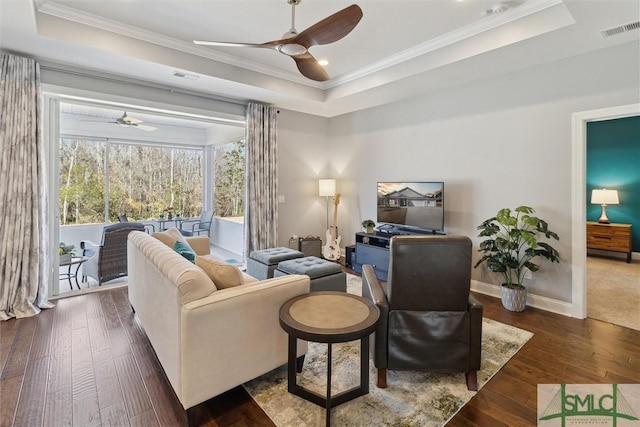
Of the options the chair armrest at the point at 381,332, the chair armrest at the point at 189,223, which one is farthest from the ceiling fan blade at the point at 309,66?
the chair armrest at the point at 189,223

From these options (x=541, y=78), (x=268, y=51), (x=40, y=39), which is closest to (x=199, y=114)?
(x=268, y=51)

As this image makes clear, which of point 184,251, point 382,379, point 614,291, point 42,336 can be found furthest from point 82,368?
point 614,291

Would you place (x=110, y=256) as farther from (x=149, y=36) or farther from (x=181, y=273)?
(x=181, y=273)

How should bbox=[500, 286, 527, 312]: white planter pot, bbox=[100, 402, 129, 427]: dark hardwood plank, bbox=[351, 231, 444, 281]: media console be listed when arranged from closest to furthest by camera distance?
bbox=[100, 402, 129, 427]: dark hardwood plank < bbox=[500, 286, 527, 312]: white planter pot < bbox=[351, 231, 444, 281]: media console

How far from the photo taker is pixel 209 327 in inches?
70.1

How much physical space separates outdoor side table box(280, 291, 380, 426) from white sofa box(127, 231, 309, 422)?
0.60 ft

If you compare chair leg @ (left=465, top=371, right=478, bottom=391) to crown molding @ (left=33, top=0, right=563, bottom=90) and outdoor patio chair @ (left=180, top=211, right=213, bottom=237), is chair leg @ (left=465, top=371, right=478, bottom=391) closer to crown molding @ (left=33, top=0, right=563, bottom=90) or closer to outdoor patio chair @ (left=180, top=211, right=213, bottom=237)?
crown molding @ (left=33, top=0, right=563, bottom=90)

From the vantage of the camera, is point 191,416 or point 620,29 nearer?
point 191,416

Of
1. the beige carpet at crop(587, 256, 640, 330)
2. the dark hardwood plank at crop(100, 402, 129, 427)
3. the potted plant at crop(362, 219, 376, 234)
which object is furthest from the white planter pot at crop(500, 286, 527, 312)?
the dark hardwood plank at crop(100, 402, 129, 427)

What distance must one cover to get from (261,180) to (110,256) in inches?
91.0

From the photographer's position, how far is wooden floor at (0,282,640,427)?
1.85 metres

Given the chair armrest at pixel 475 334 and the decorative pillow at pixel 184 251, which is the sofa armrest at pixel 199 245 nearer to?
the decorative pillow at pixel 184 251

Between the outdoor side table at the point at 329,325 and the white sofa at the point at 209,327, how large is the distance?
183 millimetres

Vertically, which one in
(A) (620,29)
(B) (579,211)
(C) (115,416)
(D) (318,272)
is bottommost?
(C) (115,416)
